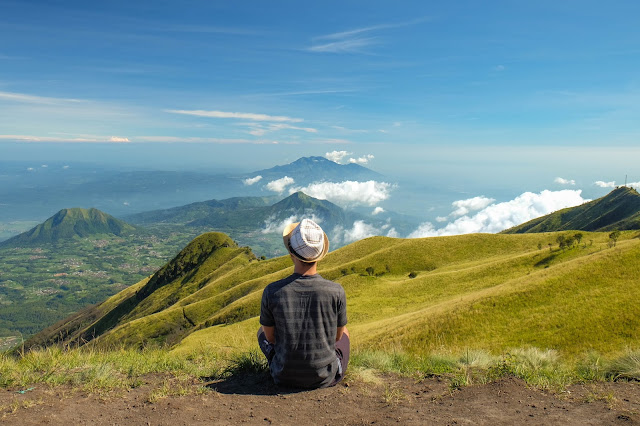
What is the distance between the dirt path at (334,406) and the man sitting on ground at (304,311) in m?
0.90

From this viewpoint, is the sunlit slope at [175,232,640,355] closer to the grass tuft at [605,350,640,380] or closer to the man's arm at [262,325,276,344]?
the man's arm at [262,325,276,344]

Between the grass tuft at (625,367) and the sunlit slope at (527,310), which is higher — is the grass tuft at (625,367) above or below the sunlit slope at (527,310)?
above

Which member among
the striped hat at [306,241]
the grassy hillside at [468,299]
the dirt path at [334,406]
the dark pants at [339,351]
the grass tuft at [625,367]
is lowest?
the grassy hillside at [468,299]

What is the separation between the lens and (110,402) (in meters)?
8.41

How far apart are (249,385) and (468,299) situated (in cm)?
2929

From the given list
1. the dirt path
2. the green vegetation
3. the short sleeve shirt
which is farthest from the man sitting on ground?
the green vegetation

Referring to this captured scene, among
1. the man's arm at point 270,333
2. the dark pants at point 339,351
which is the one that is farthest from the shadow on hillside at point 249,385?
the man's arm at point 270,333

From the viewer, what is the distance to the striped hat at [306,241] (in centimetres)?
771

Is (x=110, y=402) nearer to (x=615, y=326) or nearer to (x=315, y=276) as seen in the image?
(x=315, y=276)

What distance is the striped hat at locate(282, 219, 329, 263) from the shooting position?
25.3 feet

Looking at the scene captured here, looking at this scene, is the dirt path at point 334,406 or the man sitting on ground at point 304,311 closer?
the dirt path at point 334,406

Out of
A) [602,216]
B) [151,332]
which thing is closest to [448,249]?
[151,332]

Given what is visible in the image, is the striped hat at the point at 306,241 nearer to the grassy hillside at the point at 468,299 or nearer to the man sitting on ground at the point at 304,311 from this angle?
the man sitting on ground at the point at 304,311

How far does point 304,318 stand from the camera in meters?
8.07
